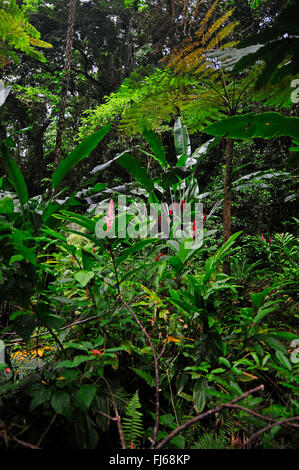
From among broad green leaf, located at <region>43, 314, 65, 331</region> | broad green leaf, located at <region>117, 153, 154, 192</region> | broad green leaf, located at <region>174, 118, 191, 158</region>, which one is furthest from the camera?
broad green leaf, located at <region>174, 118, 191, 158</region>

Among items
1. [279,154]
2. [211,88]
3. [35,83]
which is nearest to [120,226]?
[211,88]

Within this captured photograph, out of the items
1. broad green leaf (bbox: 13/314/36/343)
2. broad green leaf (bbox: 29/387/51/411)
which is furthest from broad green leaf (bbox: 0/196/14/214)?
broad green leaf (bbox: 29/387/51/411)

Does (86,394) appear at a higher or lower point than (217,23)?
lower

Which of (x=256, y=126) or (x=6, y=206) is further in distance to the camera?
(x=256, y=126)

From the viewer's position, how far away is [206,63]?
1340mm

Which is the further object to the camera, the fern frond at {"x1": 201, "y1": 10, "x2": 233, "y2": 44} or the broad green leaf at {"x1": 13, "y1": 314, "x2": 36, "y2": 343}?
the fern frond at {"x1": 201, "y1": 10, "x2": 233, "y2": 44}

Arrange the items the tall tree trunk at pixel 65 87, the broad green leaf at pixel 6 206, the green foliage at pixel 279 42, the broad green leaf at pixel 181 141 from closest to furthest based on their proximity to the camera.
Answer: the broad green leaf at pixel 6 206 < the green foliage at pixel 279 42 < the broad green leaf at pixel 181 141 < the tall tree trunk at pixel 65 87

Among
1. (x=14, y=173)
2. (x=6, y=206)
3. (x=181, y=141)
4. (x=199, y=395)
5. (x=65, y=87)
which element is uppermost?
(x=65, y=87)

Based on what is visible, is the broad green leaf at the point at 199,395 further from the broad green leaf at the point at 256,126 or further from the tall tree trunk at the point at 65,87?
the tall tree trunk at the point at 65,87

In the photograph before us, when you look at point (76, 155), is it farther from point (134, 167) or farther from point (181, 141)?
point (181, 141)

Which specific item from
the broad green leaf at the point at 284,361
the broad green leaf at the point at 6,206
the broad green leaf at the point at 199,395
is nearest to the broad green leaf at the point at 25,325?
the broad green leaf at the point at 6,206

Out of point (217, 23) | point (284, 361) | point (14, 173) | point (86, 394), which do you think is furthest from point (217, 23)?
point (86, 394)

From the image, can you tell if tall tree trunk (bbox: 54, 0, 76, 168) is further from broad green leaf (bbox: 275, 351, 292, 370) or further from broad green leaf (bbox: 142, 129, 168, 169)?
broad green leaf (bbox: 275, 351, 292, 370)

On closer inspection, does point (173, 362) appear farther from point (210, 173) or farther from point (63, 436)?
point (210, 173)
